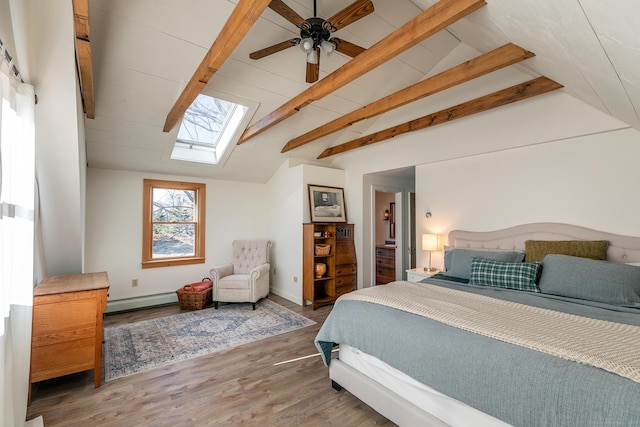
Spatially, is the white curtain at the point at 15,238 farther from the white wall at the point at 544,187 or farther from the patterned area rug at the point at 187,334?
the white wall at the point at 544,187

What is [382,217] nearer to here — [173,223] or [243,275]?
[243,275]

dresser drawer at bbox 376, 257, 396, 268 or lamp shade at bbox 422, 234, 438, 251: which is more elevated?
lamp shade at bbox 422, 234, 438, 251

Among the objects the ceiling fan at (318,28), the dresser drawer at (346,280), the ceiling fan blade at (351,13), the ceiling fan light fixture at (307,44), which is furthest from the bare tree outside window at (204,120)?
the dresser drawer at (346,280)

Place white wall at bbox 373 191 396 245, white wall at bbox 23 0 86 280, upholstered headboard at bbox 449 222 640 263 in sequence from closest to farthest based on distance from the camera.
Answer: white wall at bbox 23 0 86 280 → upholstered headboard at bbox 449 222 640 263 → white wall at bbox 373 191 396 245

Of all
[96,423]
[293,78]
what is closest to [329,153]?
[293,78]

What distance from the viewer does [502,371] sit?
1.33 m

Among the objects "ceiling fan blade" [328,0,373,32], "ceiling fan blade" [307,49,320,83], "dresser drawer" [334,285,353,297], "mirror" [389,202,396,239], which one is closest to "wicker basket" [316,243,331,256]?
"dresser drawer" [334,285,353,297]

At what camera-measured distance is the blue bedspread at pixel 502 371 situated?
1.11 m

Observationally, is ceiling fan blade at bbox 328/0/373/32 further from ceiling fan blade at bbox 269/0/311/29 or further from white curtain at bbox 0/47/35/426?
white curtain at bbox 0/47/35/426

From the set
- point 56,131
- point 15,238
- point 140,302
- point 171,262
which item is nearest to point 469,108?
point 56,131

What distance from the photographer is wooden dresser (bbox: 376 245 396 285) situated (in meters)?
5.54

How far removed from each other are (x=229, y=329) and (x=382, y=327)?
2325 millimetres

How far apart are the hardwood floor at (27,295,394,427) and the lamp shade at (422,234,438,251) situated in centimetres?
195

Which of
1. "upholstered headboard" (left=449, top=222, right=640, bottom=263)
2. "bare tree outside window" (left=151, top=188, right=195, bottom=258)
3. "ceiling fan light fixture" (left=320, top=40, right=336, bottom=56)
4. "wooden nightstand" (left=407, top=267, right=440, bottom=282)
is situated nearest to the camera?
"ceiling fan light fixture" (left=320, top=40, right=336, bottom=56)
